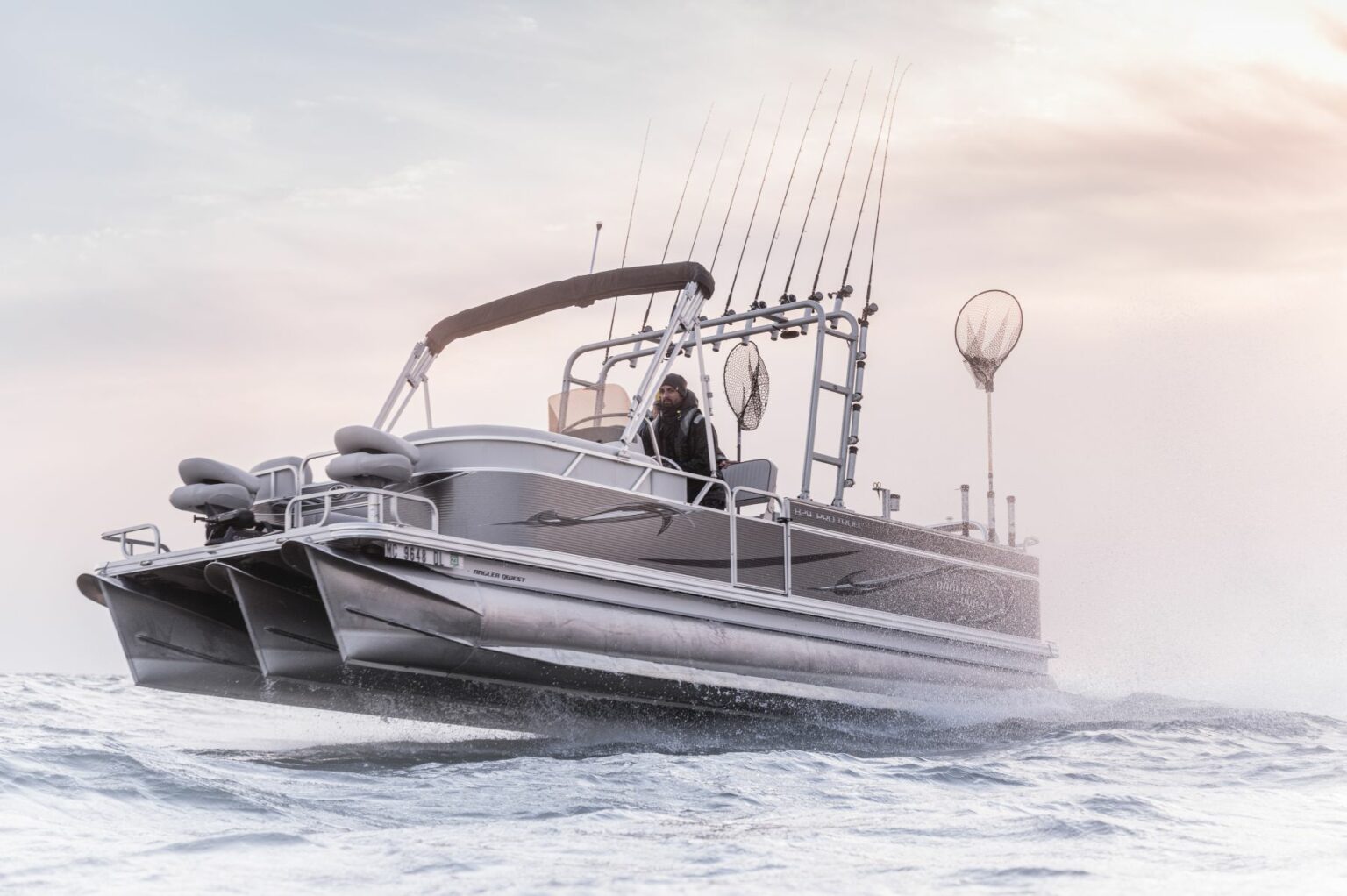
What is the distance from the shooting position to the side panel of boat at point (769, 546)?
864 centimetres

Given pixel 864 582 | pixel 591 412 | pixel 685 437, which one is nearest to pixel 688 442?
pixel 685 437

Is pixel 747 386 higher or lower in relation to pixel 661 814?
higher

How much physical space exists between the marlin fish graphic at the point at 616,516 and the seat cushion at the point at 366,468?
30.5 inches

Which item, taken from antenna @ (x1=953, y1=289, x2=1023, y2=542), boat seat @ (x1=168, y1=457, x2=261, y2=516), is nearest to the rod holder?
antenna @ (x1=953, y1=289, x2=1023, y2=542)

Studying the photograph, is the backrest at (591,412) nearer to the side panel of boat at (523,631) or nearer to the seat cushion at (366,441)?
the side panel of boat at (523,631)

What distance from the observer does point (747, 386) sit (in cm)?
1202

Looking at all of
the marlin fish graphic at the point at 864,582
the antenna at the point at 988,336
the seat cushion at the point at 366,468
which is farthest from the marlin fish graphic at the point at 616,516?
the antenna at the point at 988,336

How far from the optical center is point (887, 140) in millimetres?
12727

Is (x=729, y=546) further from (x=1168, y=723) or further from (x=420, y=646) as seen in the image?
(x=1168, y=723)

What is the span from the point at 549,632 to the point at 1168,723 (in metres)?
6.20

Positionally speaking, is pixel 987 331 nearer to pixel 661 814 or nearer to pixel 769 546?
pixel 769 546

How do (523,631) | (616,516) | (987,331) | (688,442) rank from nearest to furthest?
(523,631), (616,516), (688,442), (987,331)

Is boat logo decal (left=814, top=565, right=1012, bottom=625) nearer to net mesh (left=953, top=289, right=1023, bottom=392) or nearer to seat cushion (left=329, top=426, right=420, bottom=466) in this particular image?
net mesh (left=953, top=289, right=1023, bottom=392)

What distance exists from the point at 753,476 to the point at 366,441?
360 cm
